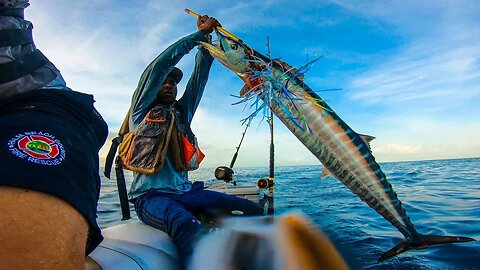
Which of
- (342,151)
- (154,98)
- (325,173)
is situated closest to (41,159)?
(342,151)

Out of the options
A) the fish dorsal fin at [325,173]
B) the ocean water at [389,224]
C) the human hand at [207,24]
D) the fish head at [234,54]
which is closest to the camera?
the ocean water at [389,224]

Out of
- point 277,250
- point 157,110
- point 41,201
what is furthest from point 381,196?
point 41,201

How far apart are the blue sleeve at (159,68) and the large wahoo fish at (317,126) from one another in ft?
2.15

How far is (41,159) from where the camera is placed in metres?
0.96

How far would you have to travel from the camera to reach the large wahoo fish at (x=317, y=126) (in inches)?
95.7

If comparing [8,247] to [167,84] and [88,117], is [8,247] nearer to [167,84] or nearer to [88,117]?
[88,117]

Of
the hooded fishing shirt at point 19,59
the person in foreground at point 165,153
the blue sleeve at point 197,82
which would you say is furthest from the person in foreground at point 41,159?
the blue sleeve at point 197,82

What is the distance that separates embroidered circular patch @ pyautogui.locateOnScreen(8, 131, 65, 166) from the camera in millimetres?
949

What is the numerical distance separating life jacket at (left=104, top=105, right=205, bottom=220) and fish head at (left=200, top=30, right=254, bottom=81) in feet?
3.90

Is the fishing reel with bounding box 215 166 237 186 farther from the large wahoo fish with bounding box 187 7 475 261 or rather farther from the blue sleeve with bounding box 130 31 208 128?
the large wahoo fish with bounding box 187 7 475 261

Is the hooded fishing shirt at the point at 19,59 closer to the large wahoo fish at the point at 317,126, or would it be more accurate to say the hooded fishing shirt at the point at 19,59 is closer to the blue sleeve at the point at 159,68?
the large wahoo fish at the point at 317,126

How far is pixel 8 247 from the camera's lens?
0.85 metres

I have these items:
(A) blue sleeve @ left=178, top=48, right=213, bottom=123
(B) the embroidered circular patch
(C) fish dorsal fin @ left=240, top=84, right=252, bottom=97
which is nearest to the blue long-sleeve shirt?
(A) blue sleeve @ left=178, top=48, right=213, bottom=123

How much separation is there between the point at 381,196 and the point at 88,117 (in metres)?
2.57
